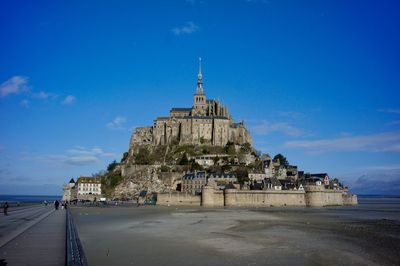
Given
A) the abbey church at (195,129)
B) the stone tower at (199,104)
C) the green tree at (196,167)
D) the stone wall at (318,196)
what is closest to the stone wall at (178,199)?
the green tree at (196,167)

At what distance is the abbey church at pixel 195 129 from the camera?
307 feet

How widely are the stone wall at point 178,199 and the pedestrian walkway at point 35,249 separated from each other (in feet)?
157

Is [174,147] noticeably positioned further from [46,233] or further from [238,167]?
[46,233]

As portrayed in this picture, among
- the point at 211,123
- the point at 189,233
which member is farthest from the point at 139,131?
the point at 189,233

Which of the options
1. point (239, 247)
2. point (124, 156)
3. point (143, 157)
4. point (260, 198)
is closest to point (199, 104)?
point (143, 157)

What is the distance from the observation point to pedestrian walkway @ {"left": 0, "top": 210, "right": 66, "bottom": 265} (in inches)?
415

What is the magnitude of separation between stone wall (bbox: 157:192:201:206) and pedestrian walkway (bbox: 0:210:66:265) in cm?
4795

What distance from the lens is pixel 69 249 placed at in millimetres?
9727

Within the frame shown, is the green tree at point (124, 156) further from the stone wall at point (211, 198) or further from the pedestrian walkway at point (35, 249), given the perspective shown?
the pedestrian walkway at point (35, 249)

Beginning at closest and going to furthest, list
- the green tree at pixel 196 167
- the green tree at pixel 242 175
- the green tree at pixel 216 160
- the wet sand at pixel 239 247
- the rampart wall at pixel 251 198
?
the wet sand at pixel 239 247 < the rampart wall at pixel 251 198 < the green tree at pixel 242 175 < the green tree at pixel 196 167 < the green tree at pixel 216 160

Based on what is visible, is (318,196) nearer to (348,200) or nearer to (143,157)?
(348,200)

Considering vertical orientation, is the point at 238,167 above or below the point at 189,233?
above

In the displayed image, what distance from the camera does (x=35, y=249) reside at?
12555 millimetres

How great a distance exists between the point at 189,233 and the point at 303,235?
22.5ft
